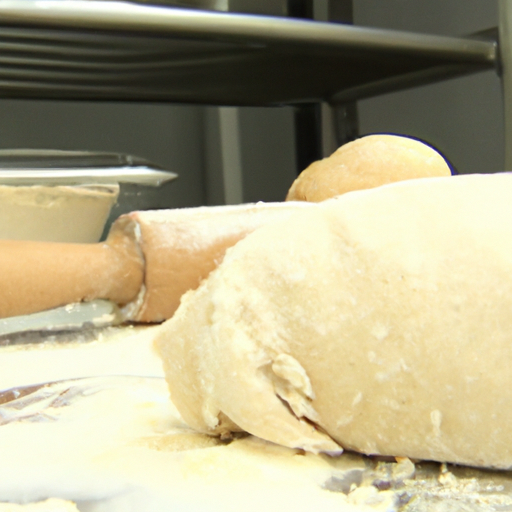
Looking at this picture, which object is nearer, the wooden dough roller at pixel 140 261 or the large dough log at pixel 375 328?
the large dough log at pixel 375 328

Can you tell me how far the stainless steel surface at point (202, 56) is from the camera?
56.2 inches

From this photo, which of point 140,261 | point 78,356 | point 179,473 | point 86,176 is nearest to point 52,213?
point 86,176

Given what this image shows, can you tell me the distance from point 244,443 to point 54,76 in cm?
139


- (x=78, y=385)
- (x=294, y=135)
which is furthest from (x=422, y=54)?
(x=78, y=385)

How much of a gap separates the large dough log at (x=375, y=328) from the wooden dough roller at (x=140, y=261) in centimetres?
56

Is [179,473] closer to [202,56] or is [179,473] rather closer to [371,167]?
[371,167]

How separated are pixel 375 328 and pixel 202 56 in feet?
4.73

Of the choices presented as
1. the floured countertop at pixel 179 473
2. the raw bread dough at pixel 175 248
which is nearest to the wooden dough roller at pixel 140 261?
the raw bread dough at pixel 175 248

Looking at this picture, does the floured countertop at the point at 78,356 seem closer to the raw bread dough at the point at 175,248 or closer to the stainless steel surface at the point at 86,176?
the raw bread dough at the point at 175,248

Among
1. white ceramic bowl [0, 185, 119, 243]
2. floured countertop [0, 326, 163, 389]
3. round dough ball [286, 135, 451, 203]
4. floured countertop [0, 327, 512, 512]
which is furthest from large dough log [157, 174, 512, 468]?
white ceramic bowl [0, 185, 119, 243]

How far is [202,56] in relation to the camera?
168 centimetres

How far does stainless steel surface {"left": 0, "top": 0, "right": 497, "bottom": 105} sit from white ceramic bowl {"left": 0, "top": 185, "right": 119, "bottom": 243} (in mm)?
347

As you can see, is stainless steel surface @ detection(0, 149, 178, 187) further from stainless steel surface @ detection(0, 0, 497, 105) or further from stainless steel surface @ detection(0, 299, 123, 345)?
stainless steel surface @ detection(0, 299, 123, 345)

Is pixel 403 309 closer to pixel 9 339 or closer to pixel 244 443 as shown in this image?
pixel 244 443
